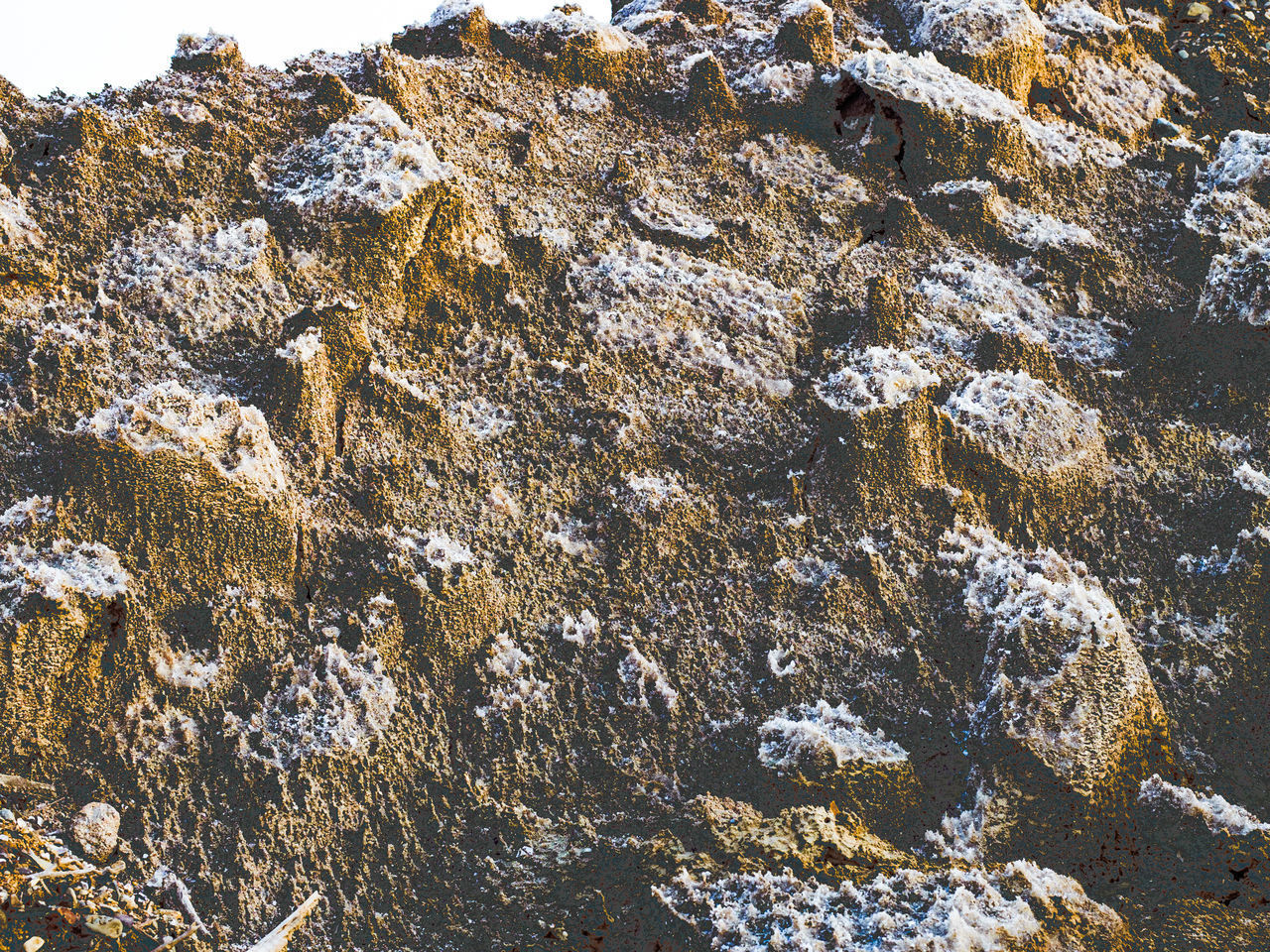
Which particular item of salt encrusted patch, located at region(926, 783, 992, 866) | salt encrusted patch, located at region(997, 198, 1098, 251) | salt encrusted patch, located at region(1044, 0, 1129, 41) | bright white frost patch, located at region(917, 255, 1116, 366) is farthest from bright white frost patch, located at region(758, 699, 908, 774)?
salt encrusted patch, located at region(1044, 0, 1129, 41)

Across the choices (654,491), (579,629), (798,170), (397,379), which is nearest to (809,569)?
(654,491)

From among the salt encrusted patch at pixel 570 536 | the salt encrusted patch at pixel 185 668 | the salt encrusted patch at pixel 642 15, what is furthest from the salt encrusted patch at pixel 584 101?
the salt encrusted patch at pixel 185 668

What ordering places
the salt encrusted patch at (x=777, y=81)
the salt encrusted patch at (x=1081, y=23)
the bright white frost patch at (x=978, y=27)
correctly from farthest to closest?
the salt encrusted patch at (x=1081, y=23)
the bright white frost patch at (x=978, y=27)
the salt encrusted patch at (x=777, y=81)

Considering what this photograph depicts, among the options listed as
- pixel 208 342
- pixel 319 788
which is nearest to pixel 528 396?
pixel 208 342

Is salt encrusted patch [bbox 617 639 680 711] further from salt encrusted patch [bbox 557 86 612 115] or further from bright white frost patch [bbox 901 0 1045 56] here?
bright white frost patch [bbox 901 0 1045 56]

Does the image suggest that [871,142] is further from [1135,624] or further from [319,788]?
[319,788]

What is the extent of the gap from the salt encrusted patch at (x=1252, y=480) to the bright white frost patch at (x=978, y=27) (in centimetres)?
139

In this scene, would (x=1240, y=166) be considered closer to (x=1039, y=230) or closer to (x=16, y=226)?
(x=1039, y=230)

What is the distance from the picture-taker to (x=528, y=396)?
93.4 inches

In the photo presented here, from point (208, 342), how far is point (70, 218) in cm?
44

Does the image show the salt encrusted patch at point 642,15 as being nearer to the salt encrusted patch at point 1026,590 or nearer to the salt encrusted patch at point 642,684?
the salt encrusted patch at point 1026,590

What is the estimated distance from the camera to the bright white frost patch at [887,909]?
1.69 meters

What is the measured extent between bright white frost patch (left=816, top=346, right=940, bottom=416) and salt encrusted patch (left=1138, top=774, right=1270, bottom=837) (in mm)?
912

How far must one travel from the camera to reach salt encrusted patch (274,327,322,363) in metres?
2.19
